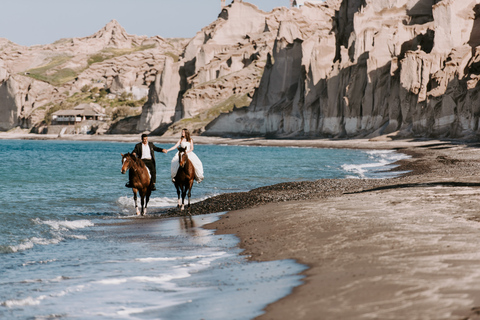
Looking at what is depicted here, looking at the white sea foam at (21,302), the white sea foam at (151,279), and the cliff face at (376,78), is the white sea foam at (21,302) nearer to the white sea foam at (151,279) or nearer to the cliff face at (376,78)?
the white sea foam at (151,279)

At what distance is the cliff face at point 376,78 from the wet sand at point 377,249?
58.5 m

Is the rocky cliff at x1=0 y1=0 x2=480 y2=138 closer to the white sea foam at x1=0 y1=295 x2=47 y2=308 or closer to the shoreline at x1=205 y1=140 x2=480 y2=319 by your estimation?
the shoreline at x1=205 y1=140 x2=480 y2=319

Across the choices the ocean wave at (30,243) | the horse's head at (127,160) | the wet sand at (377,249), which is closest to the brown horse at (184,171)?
the wet sand at (377,249)

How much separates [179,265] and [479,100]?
64.5 metres

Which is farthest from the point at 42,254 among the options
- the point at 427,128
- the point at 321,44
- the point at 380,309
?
the point at 321,44

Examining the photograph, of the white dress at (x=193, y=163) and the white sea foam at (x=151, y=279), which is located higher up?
the white dress at (x=193, y=163)

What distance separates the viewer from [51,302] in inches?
285

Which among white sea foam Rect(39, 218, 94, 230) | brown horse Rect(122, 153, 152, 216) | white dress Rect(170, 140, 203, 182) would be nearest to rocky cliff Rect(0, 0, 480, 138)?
white dress Rect(170, 140, 203, 182)

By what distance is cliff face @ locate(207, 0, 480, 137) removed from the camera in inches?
2972

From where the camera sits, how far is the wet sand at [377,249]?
18.6 ft

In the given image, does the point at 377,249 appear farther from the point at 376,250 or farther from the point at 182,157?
the point at 182,157

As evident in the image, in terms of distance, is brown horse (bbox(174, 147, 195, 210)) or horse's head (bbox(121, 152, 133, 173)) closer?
horse's head (bbox(121, 152, 133, 173))

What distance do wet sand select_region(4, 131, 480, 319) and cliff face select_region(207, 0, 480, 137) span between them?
Result: 58.5 meters

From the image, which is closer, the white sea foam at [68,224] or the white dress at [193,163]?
the white sea foam at [68,224]
